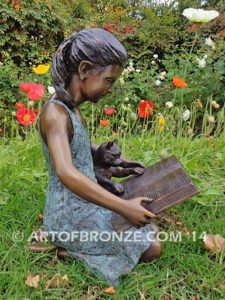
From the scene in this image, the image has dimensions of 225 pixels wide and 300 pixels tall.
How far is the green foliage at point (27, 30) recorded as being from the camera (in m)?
5.60

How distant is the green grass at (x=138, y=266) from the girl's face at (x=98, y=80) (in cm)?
70

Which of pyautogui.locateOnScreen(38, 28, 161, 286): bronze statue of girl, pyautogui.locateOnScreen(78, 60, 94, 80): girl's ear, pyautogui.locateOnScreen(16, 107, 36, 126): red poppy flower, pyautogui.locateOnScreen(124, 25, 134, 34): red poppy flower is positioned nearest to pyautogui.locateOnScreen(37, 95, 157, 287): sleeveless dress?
pyautogui.locateOnScreen(38, 28, 161, 286): bronze statue of girl

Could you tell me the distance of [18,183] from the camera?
2.50 m

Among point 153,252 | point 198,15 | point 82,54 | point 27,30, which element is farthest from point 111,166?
point 27,30

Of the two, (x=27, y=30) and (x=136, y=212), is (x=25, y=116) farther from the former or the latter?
(x=27, y=30)

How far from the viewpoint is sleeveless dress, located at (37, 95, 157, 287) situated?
1.84 metres

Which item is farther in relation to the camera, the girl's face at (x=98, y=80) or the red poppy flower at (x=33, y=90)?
the red poppy flower at (x=33, y=90)

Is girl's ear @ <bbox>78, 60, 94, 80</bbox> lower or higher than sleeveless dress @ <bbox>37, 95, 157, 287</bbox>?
higher

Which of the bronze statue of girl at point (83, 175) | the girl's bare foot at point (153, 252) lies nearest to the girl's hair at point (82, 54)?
the bronze statue of girl at point (83, 175)

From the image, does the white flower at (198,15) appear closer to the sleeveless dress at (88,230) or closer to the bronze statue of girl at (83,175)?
the bronze statue of girl at (83,175)

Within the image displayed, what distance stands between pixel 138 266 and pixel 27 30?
181 inches

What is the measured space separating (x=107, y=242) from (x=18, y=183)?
825mm

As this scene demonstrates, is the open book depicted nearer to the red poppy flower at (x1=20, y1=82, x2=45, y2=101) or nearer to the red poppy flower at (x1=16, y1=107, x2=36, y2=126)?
the red poppy flower at (x1=20, y1=82, x2=45, y2=101)

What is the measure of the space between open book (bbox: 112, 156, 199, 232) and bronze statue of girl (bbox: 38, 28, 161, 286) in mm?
52
